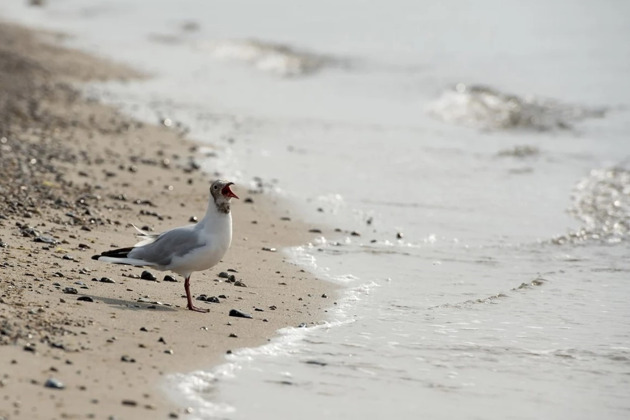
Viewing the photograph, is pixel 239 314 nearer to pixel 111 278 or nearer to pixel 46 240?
pixel 111 278

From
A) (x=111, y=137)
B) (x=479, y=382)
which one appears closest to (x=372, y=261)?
(x=479, y=382)

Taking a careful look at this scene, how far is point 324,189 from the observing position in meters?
13.0

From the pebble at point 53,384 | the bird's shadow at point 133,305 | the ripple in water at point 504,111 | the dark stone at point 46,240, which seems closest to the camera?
the pebble at point 53,384

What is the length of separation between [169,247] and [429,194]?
5816 millimetres

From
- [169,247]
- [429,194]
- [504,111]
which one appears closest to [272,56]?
[504,111]

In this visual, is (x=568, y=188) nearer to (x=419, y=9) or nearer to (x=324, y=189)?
(x=324, y=189)

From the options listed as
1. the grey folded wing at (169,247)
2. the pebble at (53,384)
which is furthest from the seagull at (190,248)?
the pebble at (53,384)

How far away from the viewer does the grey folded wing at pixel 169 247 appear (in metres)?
7.84

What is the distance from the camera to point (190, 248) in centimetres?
783

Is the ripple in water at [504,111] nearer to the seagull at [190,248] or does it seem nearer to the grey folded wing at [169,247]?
the seagull at [190,248]

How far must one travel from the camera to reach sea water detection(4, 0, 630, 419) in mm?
6488

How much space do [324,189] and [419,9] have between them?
27567mm

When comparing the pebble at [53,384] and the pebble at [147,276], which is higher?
the pebble at [147,276]

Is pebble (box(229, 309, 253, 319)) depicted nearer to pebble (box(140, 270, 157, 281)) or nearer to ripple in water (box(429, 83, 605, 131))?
pebble (box(140, 270, 157, 281))
